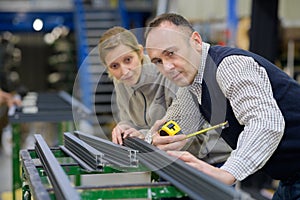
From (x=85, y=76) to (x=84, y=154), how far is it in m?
8.81

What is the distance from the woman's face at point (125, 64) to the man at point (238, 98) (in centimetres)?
30

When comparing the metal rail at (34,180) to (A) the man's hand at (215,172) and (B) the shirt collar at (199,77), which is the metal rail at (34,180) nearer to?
(A) the man's hand at (215,172)

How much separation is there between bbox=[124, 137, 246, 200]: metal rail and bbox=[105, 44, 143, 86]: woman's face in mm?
456

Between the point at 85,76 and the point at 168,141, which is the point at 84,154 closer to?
the point at 168,141

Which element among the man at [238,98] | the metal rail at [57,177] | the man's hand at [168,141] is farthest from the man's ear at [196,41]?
the metal rail at [57,177]

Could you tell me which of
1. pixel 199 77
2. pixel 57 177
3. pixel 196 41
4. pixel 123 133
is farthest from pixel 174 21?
pixel 57 177

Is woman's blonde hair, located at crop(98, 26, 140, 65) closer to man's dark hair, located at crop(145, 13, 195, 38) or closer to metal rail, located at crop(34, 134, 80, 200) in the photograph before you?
man's dark hair, located at crop(145, 13, 195, 38)

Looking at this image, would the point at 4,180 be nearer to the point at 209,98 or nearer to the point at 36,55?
the point at 209,98

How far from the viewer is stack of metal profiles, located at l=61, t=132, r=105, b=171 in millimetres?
2043

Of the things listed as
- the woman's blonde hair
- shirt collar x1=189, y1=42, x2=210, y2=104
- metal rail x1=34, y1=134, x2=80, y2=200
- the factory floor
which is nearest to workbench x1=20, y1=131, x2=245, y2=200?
metal rail x1=34, y1=134, x2=80, y2=200

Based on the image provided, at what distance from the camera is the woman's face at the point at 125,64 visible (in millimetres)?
2602

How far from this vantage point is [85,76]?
1094cm

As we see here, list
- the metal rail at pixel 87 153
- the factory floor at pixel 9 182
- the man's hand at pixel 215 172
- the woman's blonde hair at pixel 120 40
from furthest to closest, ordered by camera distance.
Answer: the factory floor at pixel 9 182 < the woman's blonde hair at pixel 120 40 < the metal rail at pixel 87 153 < the man's hand at pixel 215 172

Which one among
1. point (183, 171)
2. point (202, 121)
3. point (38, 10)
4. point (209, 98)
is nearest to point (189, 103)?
point (202, 121)
